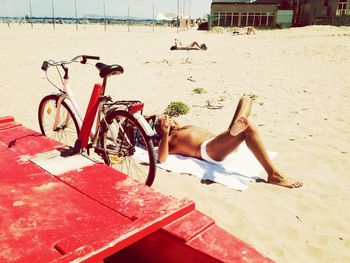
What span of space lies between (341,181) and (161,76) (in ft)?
25.5

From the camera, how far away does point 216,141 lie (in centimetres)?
399

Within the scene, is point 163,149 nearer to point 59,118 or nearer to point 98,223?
point 59,118

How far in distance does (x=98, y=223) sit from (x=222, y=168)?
2.46 meters

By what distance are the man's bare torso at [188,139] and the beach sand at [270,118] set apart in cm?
47

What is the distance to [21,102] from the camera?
7.49m

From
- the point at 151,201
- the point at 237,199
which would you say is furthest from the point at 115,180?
the point at 237,199

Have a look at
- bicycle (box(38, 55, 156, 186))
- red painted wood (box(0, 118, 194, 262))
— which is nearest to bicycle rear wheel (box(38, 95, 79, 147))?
bicycle (box(38, 55, 156, 186))

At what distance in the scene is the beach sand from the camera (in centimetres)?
301

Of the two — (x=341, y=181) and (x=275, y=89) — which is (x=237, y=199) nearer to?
(x=341, y=181)

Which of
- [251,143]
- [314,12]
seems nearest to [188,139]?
[251,143]

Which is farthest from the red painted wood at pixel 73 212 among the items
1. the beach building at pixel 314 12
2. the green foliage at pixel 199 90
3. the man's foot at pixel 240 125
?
the beach building at pixel 314 12

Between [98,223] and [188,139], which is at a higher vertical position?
[98,223]

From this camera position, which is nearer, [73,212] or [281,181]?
[73,212]

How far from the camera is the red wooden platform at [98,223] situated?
68.3 inches
